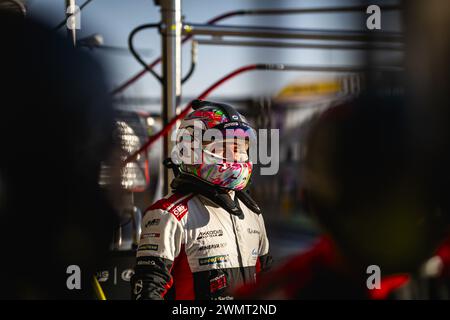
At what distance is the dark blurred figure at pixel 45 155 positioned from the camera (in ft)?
3.81

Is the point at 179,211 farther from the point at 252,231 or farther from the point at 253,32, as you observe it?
the point at 253,32

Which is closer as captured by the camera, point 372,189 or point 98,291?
point 372,189

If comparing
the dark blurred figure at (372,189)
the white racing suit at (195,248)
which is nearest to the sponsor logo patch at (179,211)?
the white racing suit at (195,248)

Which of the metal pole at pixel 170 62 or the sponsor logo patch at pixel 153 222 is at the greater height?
the metal pole at pixel 170 62

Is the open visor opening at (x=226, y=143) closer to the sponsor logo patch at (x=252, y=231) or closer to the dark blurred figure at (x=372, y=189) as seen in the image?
the sponsor logo patch at (x=252, y=231)

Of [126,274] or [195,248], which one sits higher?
[195,248]

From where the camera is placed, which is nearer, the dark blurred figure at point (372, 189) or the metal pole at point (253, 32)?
the dark blurred figure at point (372, 189)

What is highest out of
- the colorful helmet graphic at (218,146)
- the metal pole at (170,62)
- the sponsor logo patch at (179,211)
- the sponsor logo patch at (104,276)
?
the metal pole at (170,62)

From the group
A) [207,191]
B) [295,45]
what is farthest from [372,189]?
[295,45]

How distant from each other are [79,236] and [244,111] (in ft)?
4.68

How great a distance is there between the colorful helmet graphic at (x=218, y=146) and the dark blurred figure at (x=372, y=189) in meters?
1.28

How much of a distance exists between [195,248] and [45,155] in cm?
95

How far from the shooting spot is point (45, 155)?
1.21 meters
